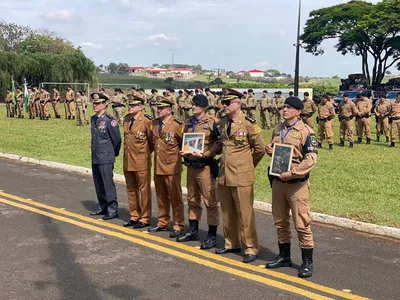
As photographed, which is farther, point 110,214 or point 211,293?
point 110,214

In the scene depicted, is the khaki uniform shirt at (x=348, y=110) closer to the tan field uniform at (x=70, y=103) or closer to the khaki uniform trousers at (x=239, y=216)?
the khaki uniform trousers at (x=239, y=216)

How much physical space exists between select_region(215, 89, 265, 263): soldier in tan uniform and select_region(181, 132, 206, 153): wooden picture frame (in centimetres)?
35

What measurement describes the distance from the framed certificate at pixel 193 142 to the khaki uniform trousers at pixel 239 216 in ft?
1.80

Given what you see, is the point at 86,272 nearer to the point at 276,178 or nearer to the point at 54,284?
the point at 54,284

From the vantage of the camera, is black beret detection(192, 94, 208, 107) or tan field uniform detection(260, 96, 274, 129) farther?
tan field uniform detection(260, 96, 274, 129)

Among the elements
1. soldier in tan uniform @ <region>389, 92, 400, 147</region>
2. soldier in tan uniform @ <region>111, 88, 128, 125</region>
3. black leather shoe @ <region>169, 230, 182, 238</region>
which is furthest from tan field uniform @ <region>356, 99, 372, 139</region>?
black leather shoe @ <region>169, 230, 182, 238</region>

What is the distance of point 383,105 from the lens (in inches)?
737

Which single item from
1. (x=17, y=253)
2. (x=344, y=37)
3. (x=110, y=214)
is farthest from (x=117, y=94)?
(x=344, y=37)

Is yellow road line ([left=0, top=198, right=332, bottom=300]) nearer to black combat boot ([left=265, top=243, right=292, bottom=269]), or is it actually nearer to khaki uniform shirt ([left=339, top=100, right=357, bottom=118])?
black combat boot ([left=265, top=243, right=292, bottom=269])

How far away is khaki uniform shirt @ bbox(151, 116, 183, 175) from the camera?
6.89 metres

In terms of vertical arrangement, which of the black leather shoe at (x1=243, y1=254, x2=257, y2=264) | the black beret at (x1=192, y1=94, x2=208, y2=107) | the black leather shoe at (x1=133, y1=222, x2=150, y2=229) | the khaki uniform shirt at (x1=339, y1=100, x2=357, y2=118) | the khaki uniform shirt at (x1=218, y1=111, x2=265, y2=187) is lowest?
the black leather shoe at (x1=133, y1=222, x2=150, y2=229)

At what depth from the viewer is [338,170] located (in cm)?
1211

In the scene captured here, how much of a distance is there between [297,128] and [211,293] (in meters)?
1.90

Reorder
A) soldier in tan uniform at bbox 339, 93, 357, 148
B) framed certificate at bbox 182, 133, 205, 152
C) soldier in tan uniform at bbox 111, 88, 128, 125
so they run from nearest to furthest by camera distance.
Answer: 1. framed certificate at bbox 182, 133, 205, 152
2. soldier in tan uniform at bbox 339, 93, 357, 148
3. soldier in tan uniform at bbox 111, 88, 128, 125
